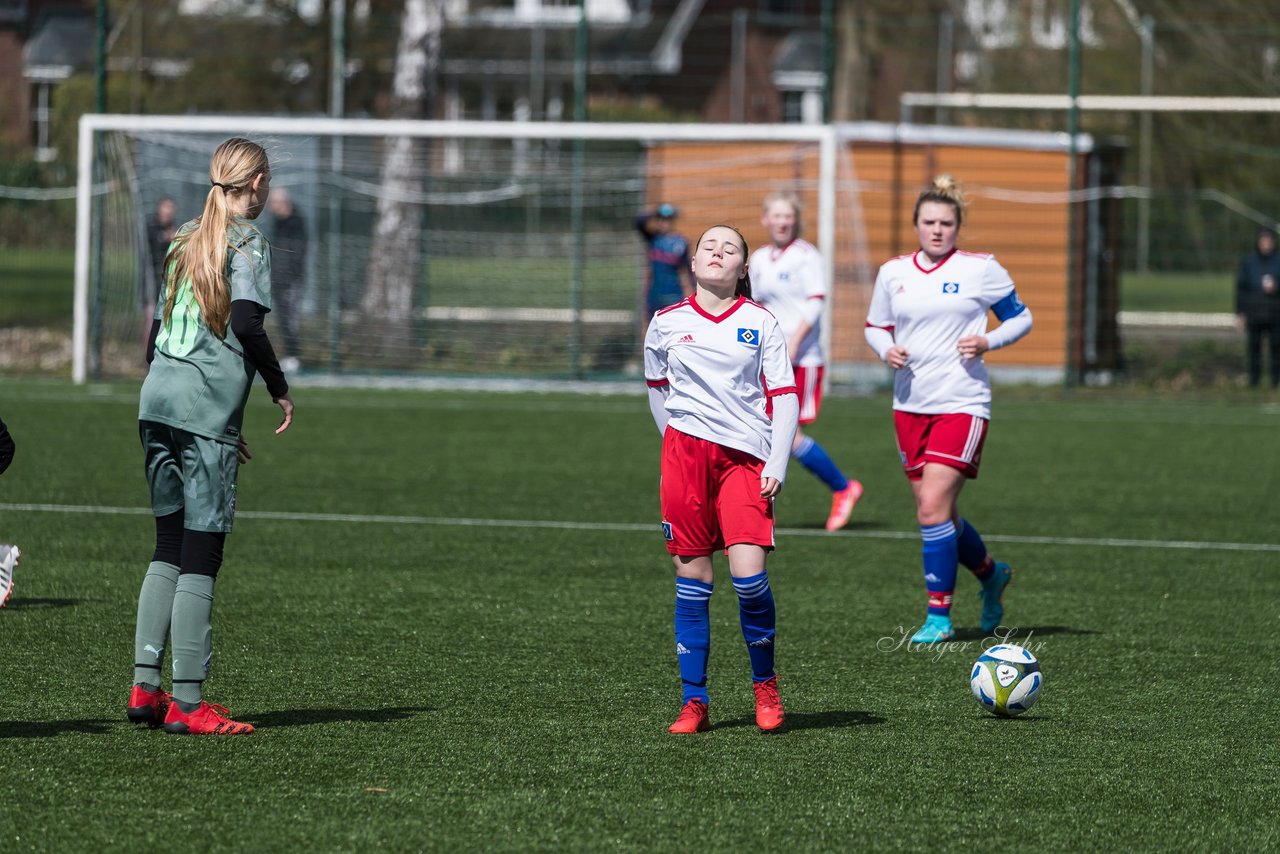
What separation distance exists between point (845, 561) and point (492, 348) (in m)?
11.9

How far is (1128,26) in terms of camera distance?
2433 centimetres

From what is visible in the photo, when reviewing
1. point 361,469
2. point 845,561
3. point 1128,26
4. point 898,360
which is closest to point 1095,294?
point 1128,26

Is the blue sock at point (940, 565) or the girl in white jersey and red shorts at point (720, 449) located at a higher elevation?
the girl in white jersey and red shorts at point (720, 449)

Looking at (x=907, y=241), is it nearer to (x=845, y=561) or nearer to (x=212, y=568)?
(x=845, y=561)

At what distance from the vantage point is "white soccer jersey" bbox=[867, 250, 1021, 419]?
7.50 meters

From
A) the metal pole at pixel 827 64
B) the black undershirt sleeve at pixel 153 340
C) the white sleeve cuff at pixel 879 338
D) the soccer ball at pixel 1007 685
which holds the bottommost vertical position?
the soccer ball at pixel 1007 685

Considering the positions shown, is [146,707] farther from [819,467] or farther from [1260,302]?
[1260,302]

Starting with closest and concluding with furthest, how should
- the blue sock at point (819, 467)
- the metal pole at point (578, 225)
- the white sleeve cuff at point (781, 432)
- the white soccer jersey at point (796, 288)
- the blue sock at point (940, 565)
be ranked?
1. the white sleeve cuff at point (781, 432)
2. the blue sock at point (940, 565)
3. the blue sock at point (819, 467)
4. the white soccer jersey at point (796, 288)
5. the metal pole at point (578, 225)

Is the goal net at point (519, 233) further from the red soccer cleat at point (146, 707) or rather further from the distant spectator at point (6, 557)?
the distant spectator at point (6, 557)

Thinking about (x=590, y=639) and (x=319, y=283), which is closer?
(x=590, y=639)

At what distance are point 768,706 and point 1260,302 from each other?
16306 mm

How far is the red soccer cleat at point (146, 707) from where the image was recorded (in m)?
5.49

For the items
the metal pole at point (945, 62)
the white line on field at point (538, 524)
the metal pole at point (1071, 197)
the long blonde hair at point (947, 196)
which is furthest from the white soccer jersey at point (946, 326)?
the metal pole at point (945, 62)

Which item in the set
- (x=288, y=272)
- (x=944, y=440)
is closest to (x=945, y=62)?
(x=288, y=272)
